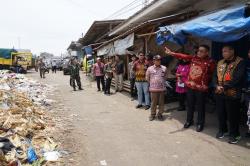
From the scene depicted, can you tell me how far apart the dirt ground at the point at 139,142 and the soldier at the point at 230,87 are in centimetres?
41

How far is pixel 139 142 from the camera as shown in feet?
24.5

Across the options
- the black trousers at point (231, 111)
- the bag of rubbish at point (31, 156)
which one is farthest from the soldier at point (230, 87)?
the bag of rubbish at point (31, 156)

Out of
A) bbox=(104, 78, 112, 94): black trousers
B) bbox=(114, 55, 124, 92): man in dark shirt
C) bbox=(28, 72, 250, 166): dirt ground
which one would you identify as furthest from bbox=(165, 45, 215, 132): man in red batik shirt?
bbox=(104, 78, 112, 94): black trousers

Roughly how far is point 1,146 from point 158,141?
10.1ft

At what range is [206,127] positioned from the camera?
28.0 feet

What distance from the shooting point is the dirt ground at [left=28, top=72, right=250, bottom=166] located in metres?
6.27

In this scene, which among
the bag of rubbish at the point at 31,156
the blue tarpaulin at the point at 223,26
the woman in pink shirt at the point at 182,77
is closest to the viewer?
the bag of rubbish at the point at 31,156

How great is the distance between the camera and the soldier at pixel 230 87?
684 centimetres

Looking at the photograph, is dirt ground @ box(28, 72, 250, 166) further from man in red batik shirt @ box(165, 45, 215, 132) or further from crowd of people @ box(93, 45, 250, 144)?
man in red batik shirt @ box(165, 45, 215, 132)

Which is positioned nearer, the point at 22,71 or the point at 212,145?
the point at 212,145

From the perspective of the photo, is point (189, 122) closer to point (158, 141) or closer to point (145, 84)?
point (158, 141)

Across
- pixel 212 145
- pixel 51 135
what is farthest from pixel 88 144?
pixel 212 145

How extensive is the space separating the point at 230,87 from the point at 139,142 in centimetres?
212

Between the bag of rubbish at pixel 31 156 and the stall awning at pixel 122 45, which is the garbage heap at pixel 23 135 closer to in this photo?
the bag of rubbish at pixel 31 156
